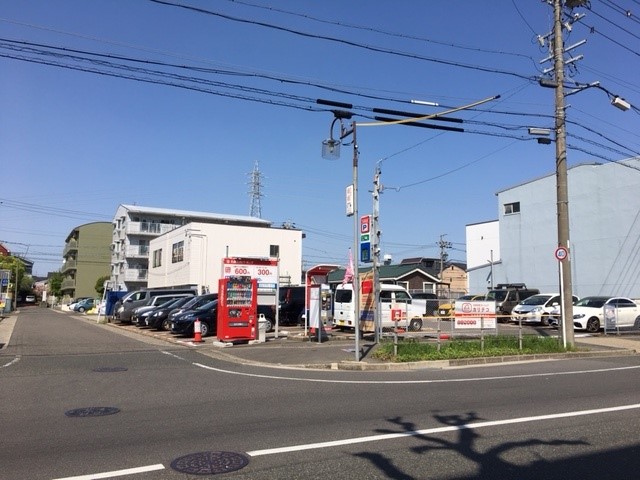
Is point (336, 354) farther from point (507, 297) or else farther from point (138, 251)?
point (138, 251)

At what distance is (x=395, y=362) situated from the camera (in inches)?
554

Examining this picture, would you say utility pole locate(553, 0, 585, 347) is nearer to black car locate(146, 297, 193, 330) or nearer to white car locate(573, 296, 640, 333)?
white car locate(573, 296, 640, 333)

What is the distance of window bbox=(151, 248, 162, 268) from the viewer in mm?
58000

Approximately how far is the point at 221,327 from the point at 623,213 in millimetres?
28093

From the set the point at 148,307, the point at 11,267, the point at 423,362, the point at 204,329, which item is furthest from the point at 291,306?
the point at 11,267

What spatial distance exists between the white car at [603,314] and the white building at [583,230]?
1140 cm

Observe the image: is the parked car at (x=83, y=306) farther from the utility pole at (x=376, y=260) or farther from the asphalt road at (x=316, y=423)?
the asphalt road at (x=316, y=423)

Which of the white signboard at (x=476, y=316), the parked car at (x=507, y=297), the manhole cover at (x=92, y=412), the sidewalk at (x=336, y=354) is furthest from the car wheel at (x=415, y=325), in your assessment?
the manhole cover at (x=92, y=412)

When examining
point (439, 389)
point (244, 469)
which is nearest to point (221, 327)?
point (439, 389)

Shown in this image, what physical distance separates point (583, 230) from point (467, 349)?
85.1ft

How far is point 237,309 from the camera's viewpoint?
63.9 ft

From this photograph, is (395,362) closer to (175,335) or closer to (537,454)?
(537,454)

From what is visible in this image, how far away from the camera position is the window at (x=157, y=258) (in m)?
58.0

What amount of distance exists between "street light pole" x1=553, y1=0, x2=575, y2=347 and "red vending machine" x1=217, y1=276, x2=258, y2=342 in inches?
410
